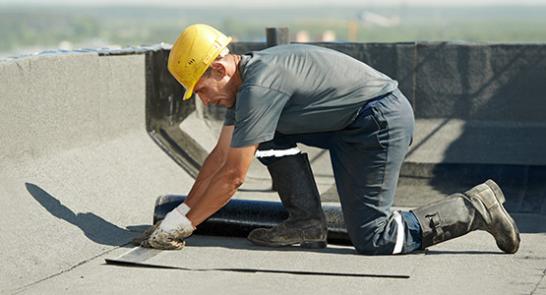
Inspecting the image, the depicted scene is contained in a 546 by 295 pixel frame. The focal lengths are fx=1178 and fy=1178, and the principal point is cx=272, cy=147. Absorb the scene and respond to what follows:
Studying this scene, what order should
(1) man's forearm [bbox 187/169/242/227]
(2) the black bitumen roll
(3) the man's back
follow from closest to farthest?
(3) the man's back
(1) man's forearm [bbox 187/169/242/227]
(2) the black bitumen roll

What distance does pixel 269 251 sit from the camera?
6.93 metres

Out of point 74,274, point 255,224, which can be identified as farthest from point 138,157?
point 74,274

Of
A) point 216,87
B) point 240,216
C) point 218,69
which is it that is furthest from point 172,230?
point 218,69

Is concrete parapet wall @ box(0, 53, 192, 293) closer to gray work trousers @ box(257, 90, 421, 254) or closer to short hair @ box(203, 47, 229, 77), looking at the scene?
short hair @ box(203, 47, 229, 77)

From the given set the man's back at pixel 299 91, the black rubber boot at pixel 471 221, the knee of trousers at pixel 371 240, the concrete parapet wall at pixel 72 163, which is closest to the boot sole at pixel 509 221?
the black rubber boot at pixel 471 221

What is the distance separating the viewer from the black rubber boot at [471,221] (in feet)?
22.1

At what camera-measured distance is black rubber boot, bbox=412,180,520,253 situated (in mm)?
6730

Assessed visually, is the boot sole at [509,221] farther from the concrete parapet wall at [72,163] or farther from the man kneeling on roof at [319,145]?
the concrete parapet wall at [72,163]

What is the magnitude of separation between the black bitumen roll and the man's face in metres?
0.95

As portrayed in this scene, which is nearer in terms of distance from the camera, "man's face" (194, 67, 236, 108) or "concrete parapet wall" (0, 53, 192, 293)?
"man's face" (194, 67, 236, 108)

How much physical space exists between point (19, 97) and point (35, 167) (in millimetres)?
475

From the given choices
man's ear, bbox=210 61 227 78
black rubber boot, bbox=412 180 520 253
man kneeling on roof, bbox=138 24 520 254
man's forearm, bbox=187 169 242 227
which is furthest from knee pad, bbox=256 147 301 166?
black rubber boot, bbox=412 180 520 253

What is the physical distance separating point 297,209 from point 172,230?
2.50 ft

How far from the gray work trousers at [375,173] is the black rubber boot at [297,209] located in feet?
0.88
